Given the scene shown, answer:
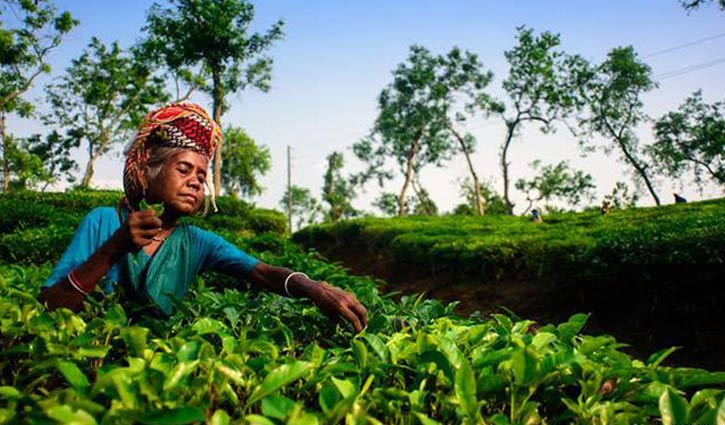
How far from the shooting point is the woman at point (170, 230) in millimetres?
1812

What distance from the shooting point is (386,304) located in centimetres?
213

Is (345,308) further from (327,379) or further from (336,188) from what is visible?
(336,188)

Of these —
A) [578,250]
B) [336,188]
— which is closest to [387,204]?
[336,188]

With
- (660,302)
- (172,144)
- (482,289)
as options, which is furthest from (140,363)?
(482,289)

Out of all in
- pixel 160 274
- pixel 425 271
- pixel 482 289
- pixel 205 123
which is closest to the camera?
pixel 160 274

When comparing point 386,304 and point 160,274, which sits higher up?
point 160,274

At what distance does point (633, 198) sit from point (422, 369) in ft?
136

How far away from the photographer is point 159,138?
1966mm

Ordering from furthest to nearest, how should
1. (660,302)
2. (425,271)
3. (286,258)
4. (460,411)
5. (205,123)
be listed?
(425,271) < (660,302) < (286,258) < (205,123) < (460,411)

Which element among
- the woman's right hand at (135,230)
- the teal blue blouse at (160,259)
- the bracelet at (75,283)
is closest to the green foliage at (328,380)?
the bracelet at (75,283)

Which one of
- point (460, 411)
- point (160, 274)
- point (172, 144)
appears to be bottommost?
point (460, 411)

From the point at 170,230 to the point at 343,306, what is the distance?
95 centimetres

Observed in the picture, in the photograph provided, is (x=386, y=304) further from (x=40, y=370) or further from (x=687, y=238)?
(x=687, y=238)

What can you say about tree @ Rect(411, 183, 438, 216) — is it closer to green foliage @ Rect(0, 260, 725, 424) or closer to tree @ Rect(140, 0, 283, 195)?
tree @ Rect(140, 0, 283, 195)
